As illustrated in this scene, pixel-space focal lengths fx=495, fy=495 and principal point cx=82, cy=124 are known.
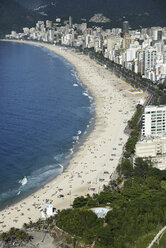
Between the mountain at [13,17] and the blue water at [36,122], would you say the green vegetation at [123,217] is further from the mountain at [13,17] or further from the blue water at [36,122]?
the mountain at [13,17]

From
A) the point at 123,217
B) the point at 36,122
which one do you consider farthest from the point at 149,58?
the point at 123,217

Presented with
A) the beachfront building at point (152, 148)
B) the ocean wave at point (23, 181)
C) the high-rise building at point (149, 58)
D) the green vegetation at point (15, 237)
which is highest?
the high-rise building at point (149, 58)

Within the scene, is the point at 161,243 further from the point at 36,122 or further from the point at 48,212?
the point at 36,122

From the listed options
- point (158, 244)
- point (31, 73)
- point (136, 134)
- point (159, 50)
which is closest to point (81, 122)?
point (136, 134)

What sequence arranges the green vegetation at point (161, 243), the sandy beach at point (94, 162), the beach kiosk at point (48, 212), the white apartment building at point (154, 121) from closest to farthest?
1. the green vegetation at point (161, 243)
2. the beach kiosk at point (48, 212)
3. the sandy beach at point (94, 162)
4. the white apartment building at point (154, 121)

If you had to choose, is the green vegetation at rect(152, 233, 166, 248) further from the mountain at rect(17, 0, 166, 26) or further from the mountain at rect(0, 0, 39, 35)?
the mountain at rect(0, 0, 39, 35)

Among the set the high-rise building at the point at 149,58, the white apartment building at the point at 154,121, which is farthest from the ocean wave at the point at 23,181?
the high-rise building at the point at 149,58
